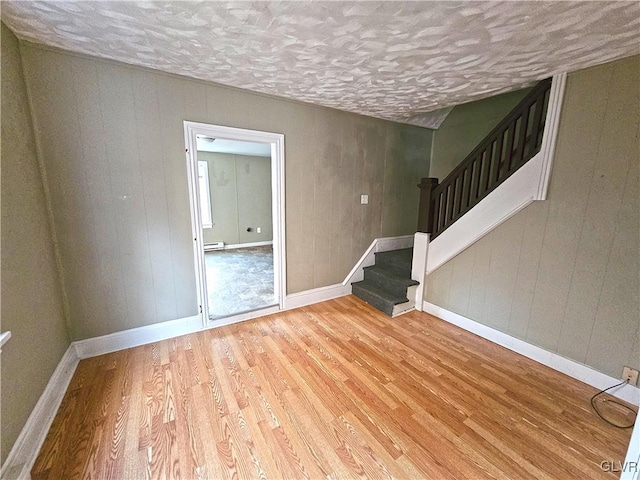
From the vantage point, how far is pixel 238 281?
3.93 metres

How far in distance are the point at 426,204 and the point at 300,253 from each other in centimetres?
161

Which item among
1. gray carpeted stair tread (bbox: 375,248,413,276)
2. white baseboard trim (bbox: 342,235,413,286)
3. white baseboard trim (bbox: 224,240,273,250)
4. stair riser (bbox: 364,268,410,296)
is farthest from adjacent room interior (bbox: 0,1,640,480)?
white baseboard trim (bbox: 224,240,273,250)

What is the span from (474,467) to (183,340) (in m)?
2.42

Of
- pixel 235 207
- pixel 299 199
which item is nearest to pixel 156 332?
pixel 299 199

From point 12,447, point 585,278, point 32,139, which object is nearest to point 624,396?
point 585,278

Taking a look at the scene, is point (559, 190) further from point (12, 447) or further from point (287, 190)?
point (12, 447)

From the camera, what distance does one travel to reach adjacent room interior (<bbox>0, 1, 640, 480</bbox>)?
53.9 inches

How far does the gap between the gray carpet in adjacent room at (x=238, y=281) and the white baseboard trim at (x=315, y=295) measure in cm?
21

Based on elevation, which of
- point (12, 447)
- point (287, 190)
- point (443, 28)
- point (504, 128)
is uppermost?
point (443, 28)

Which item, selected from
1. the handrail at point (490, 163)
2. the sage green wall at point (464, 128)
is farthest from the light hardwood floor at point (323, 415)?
the sage green wall at point (464, 128)

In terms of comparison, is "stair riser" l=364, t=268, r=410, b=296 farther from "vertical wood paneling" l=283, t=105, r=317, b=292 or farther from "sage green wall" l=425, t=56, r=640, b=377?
"sage green wall" l=425, t=56, r=640, b=377

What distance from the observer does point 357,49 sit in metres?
1.68

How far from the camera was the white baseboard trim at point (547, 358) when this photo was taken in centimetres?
180

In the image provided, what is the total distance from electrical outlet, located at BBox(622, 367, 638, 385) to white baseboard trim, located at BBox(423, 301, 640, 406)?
0.12 ft
